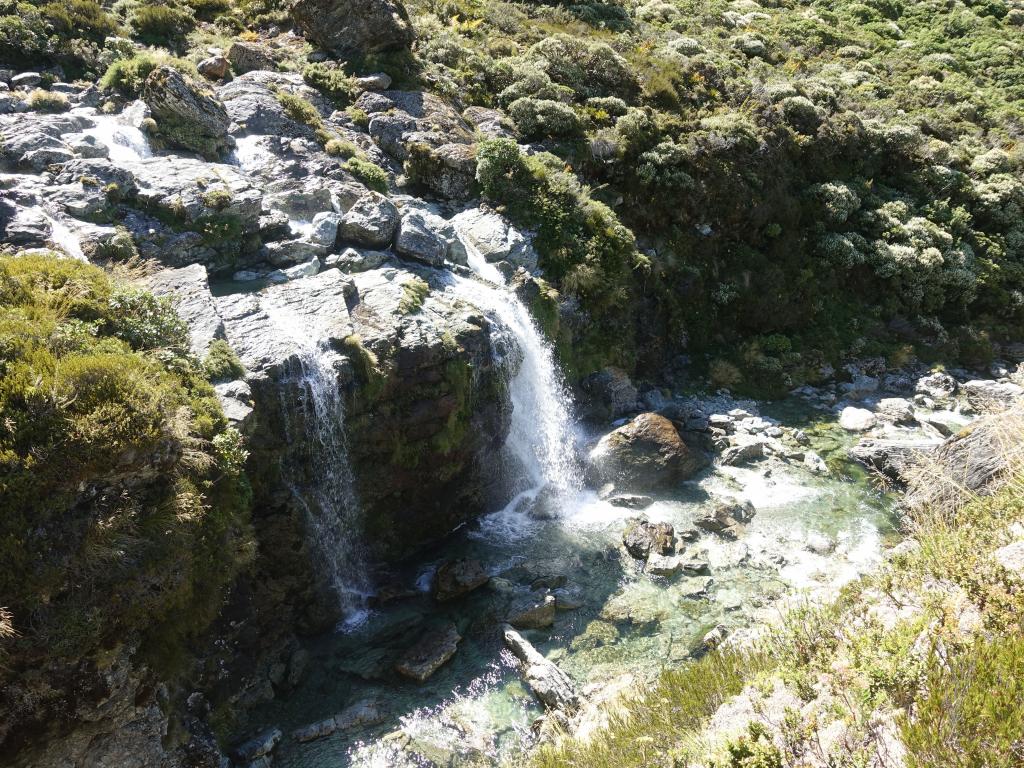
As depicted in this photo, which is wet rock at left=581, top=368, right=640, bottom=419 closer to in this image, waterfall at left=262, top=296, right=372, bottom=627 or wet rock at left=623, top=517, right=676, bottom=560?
wet rock at left=623, top=517, right=676, bottom=560

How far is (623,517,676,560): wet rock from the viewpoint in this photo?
1260 centimetres

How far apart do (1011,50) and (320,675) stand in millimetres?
54655

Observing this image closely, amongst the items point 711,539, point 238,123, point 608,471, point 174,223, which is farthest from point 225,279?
point 711,539

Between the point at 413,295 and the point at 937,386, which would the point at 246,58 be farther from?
the point at 937,386

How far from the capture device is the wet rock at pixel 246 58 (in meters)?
20.5

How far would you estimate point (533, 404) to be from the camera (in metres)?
15.4

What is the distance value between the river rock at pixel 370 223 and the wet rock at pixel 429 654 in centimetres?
991

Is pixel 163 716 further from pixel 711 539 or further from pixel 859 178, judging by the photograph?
pixel 859 178

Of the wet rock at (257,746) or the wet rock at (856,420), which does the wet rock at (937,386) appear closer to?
the wet rock at (856,420)

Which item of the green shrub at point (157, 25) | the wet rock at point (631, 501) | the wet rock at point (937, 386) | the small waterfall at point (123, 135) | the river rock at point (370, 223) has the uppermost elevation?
the green shrub at point (157, 25)

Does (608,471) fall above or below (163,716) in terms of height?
below

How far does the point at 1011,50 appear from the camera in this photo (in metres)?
38.5

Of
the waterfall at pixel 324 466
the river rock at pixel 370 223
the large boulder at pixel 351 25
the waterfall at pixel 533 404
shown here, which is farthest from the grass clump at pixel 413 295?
the large boulder at pixel 351 25

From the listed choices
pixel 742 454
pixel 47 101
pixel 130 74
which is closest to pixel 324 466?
pixel 742 454
